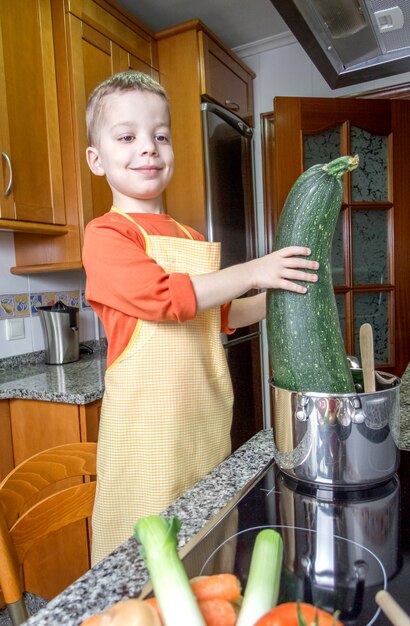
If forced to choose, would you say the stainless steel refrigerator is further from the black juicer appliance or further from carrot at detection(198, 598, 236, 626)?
carrot at detection(198, 598, 236, 626)

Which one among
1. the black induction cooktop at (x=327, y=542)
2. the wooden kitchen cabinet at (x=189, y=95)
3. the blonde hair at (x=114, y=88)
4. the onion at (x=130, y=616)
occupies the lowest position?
the black induction cooktop at (x=327, y=542)

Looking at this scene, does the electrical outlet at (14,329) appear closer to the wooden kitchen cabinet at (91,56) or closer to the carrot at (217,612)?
the wooden kitchen cabinet at (91,56)

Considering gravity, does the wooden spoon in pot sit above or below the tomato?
above

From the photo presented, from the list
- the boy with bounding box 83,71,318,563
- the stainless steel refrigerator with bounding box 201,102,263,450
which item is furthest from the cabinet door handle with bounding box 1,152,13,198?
the stainless steel refrigerator with bounding box 201,102,263,450

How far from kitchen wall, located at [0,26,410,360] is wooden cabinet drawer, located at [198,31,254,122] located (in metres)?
0.11

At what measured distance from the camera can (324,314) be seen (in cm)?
55

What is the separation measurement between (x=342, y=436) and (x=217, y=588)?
23cm

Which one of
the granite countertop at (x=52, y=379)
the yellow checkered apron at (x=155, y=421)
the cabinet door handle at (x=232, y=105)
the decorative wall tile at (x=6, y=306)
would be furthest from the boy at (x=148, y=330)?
the cabinet door handle at (x=232, y=105)

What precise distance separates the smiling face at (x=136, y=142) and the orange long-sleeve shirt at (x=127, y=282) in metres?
0.06

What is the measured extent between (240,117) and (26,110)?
113 centimetres

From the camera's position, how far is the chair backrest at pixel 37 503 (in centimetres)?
55

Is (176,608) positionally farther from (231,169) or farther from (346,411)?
(231,169)

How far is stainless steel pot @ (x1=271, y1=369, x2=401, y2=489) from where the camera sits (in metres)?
0.47

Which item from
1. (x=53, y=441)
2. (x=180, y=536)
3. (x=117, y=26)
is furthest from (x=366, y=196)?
(x=180, y=536)
